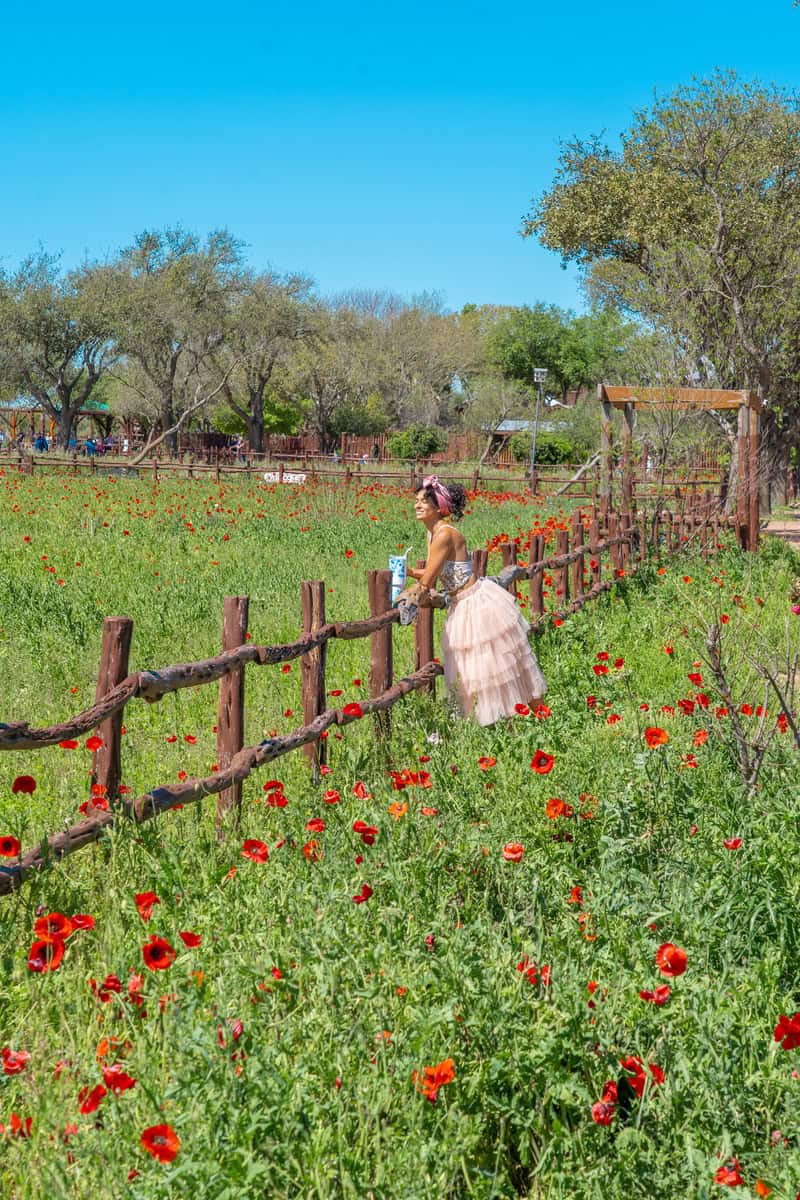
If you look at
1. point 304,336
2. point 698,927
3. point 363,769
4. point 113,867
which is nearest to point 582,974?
point 698,927

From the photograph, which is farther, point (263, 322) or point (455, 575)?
point (263, 322)

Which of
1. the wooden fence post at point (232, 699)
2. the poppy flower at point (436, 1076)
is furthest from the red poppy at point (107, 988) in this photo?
the wooden fence post at point (232, 699)

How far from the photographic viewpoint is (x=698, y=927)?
3.11 m

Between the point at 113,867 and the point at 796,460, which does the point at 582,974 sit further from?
the point at 796,460

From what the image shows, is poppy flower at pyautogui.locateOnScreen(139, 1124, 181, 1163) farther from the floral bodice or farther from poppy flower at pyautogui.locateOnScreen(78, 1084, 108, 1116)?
the floral bodice

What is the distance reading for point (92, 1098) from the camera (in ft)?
7.07

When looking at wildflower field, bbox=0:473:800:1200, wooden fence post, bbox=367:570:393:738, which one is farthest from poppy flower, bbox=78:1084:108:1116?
wooden fence post, bbox=367:570:393:738

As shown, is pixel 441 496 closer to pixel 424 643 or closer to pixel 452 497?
pixel 452 497

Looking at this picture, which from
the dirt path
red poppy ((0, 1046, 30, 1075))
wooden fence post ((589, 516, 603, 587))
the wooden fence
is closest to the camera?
red poppy ((0, 1046, 30, 1075))

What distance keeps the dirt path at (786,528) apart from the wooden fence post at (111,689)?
1618cm

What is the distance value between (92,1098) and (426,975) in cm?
79

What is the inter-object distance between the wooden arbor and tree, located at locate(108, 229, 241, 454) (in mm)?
30724

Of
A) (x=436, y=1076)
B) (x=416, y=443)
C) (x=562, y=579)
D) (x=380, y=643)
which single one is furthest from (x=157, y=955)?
(x=416, y=443)

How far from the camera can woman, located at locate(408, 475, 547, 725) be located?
6164 millimetres
